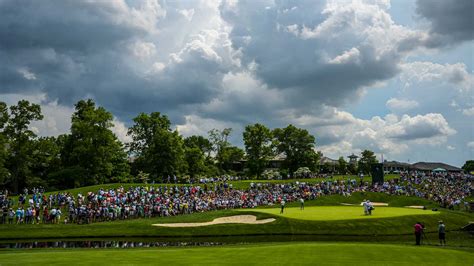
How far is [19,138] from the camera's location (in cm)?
7762

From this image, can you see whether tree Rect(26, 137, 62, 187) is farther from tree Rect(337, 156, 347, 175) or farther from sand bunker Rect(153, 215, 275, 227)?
tree Rect(337, 156, 347, 175)

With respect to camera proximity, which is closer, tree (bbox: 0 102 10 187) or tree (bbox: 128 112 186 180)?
tree (bbox: 0 102 10 187)

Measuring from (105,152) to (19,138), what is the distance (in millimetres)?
15428

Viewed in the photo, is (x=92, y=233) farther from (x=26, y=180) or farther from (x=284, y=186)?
(x=26, y=180)

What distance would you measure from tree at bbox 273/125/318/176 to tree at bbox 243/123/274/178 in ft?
13.3

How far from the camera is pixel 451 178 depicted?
86.0m

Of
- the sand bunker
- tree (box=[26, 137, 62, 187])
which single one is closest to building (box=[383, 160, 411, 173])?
tree (box=[26, 137, 62, 187])

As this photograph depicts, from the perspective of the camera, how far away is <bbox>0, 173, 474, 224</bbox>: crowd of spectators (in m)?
47.3

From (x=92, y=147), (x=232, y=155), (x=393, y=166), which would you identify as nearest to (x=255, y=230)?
(x=92, y=147)

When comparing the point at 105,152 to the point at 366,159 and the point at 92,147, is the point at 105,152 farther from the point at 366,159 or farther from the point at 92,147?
the point at 366,159

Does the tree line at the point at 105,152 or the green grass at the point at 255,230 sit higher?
the tree line at the point at 105,152

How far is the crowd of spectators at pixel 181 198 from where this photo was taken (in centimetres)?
4731

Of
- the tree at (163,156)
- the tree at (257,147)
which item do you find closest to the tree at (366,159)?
the tree at (257,147)

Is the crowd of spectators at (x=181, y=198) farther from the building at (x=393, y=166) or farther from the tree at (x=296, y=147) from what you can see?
the building at (x=393, y=166)
